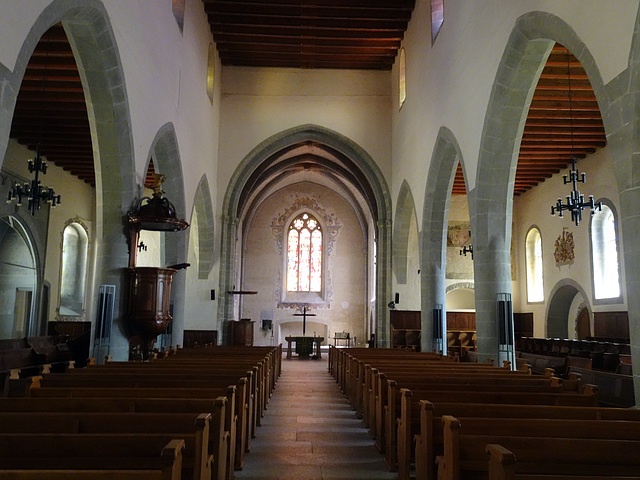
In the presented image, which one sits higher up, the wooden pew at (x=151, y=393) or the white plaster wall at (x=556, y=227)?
the white plaster wall at (x=556, y=227)

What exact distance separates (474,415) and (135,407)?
2265 millimetres

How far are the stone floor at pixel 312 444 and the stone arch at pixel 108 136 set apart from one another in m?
2.91

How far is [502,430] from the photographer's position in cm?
337

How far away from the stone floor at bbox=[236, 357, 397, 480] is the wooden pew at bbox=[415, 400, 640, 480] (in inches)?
41.9

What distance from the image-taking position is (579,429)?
3.33 m

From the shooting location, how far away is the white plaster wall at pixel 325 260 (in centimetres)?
2586

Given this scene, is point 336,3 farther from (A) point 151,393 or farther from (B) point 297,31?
(A) point 151,393

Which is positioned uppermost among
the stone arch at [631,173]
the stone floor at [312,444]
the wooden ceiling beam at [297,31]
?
the wooden ceiling beam at [297,31]

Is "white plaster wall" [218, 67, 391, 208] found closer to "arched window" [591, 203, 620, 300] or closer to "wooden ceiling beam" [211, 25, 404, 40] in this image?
"wooden ceiling beam" [211, 25, 404, 40]

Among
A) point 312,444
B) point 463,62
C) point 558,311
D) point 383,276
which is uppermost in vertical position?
point 463,62

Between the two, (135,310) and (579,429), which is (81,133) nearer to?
(135,310)

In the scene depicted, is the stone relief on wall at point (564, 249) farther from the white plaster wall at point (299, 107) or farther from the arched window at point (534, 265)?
the white plaster wall at point (299, 107)

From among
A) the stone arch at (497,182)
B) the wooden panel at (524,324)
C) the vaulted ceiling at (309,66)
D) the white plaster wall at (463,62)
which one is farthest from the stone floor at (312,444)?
the wooden panel at (524,324)

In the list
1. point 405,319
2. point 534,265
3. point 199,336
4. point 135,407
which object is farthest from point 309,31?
point 135,407
